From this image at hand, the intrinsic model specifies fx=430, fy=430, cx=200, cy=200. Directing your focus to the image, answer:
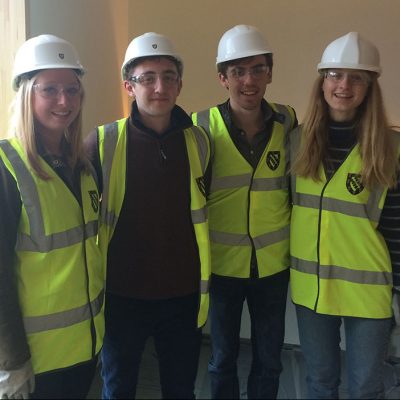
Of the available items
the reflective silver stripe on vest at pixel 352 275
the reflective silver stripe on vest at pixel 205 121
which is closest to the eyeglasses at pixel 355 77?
the reflective silver stripe on vest at pixel 205 121

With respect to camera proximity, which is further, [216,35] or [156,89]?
[216,35]

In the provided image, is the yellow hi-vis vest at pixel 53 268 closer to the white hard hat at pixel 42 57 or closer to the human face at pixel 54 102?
the human face at pixel 54 102

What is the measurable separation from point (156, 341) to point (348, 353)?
29.2 inches

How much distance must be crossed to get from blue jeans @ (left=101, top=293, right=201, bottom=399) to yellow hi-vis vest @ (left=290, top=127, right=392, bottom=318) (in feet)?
1.63

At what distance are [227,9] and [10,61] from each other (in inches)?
66.7

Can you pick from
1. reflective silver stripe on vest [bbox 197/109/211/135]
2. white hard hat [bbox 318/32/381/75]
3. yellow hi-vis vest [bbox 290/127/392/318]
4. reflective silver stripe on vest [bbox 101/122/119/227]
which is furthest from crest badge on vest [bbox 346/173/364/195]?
reflective silver stripe on vest [bbox 101/122/119/227]

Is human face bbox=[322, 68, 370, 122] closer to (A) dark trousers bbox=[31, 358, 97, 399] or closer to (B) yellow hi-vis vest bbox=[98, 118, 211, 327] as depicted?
(B) yellow hi-vis vest bbox=[98, 118, 211, 327]

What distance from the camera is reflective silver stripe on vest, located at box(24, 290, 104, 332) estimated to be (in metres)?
1.31

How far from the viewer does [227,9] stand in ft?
10.0

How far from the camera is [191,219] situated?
1.63 meters

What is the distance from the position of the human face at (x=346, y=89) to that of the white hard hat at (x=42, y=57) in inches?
37.1

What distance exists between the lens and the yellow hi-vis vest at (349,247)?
5.24 feet

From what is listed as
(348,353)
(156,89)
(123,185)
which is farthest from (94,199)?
(348,353)

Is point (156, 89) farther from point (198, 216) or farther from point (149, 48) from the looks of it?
point (198, 216)
